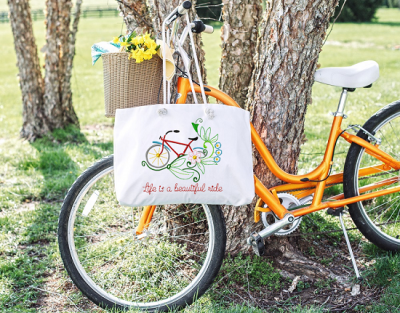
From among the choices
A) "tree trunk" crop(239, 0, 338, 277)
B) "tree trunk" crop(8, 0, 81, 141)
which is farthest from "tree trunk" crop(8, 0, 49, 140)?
"tree trunk" crop(239, 0, 338, 277)

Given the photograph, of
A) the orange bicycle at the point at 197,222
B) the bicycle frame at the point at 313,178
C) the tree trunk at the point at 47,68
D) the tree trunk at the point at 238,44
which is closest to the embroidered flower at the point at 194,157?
the orange bicycle at the point at 197,222

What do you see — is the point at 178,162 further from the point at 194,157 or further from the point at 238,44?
the point at 238,44

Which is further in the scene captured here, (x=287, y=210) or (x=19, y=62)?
(x=19, y=62)

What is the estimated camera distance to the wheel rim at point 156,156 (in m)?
2.13

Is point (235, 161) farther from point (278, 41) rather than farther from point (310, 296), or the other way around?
point (310, 296)

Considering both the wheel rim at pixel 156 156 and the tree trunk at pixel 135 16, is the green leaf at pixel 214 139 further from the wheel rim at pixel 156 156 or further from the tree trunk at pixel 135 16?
the tree trunk at pixel 135 16

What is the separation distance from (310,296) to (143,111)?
152 cm

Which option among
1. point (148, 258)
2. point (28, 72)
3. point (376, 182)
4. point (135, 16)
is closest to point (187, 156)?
point (148, 258)

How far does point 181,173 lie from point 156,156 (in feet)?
0.49

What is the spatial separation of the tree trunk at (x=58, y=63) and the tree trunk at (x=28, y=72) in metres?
0.12

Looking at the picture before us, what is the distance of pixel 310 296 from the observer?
266 cm

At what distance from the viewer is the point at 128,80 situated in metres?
2.22

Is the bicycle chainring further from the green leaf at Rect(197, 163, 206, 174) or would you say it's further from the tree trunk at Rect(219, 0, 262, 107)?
the tree trunk at Rect(219, 0, 262, 107)

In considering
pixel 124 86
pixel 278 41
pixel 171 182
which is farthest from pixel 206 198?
pixel 278 41
